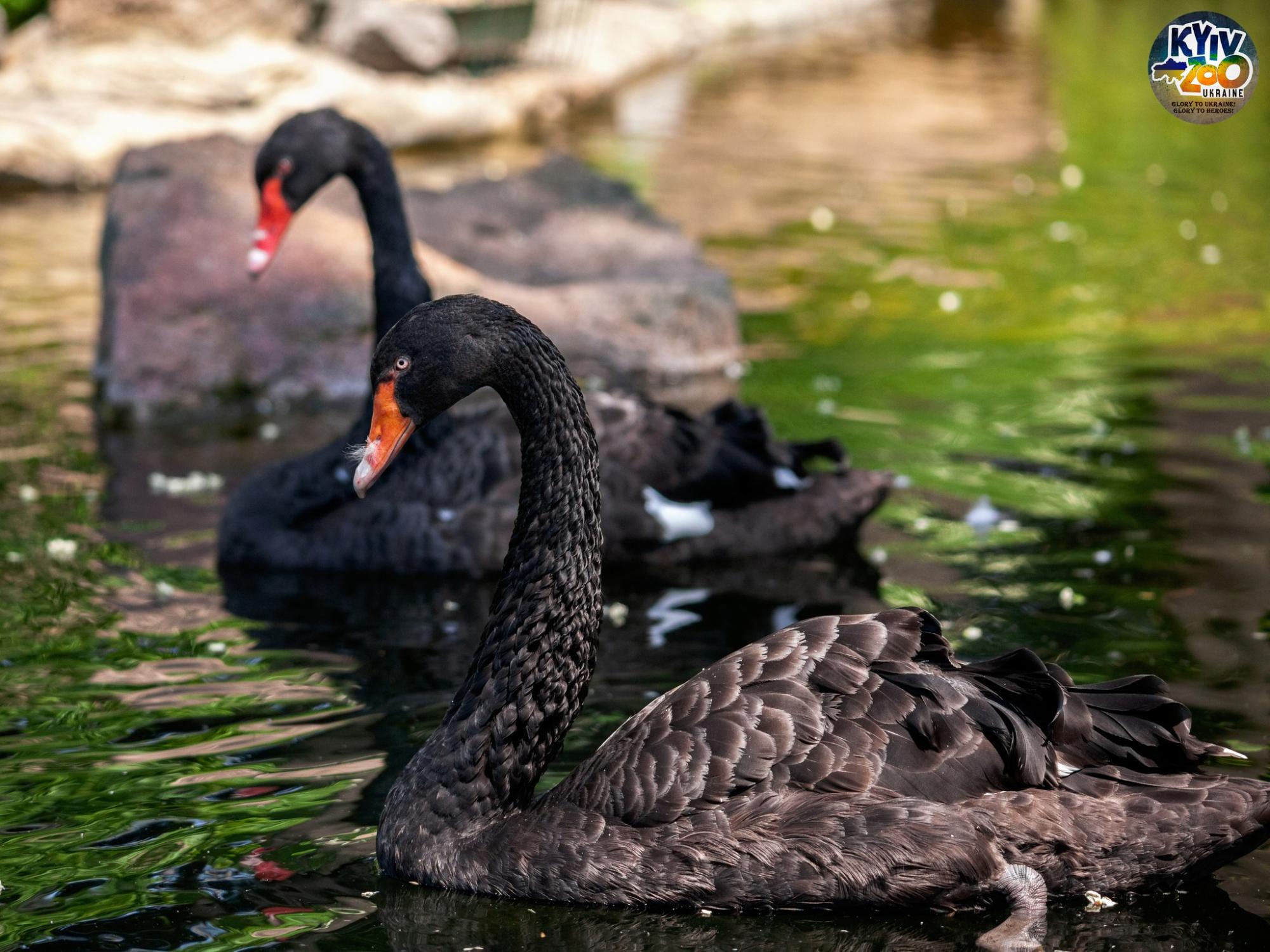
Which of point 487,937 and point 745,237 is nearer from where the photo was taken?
point 487,937

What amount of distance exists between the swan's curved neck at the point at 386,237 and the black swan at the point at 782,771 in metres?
2.60

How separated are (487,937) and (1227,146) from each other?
15.1 m

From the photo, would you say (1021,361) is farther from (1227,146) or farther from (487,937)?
(1227,146)

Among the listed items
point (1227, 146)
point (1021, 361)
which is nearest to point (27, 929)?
point (1021, 361)

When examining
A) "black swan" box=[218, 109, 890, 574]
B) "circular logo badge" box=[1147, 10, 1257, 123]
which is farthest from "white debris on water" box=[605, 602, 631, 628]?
"circular logo badge" box=[1147, 10, 1257, 123]

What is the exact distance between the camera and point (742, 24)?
26.8 meters

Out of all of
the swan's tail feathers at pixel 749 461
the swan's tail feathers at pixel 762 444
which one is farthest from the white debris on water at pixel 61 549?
the swan's tail feathers at pixel 762 444

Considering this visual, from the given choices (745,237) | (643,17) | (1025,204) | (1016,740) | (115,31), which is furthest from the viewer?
(643,17)

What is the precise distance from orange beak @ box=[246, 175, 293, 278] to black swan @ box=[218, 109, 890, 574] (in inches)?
22.6

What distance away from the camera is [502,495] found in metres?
6.48

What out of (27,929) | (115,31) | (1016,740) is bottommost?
(27,929)

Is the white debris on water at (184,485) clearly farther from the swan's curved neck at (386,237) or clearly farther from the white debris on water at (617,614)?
the white debris on water at (617,614)

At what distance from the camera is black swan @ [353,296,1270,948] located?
376 centimetres

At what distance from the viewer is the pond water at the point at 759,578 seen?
394 cm
